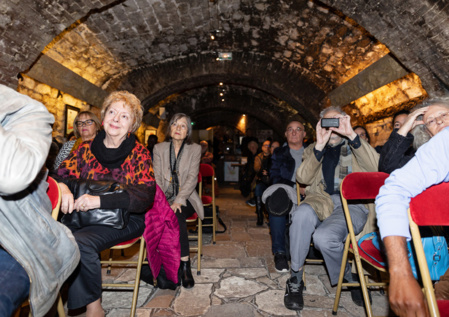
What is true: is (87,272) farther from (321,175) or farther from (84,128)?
(84,128)

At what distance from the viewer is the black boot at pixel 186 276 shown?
2.57 metres

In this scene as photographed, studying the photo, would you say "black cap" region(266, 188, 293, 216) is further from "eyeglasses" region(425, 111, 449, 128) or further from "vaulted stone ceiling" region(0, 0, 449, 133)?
"vaulted stone ceiling" region(0, 0, 449, 133)

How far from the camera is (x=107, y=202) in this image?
1.82 metres

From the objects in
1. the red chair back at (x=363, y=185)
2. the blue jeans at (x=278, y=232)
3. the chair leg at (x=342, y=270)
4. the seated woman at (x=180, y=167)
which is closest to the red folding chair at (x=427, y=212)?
the red chair back at (x=363, y=185)

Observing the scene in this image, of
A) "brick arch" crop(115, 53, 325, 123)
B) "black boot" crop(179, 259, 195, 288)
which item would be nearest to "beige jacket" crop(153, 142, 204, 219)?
"black boot" crop(179, 259, 195, 288)

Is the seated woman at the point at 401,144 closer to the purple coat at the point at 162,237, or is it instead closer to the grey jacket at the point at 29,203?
the purple coat at the point at 162,237

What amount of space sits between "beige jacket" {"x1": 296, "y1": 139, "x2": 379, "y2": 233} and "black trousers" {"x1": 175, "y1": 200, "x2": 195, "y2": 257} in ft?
3.95

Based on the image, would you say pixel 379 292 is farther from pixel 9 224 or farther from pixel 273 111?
pixel 273 111

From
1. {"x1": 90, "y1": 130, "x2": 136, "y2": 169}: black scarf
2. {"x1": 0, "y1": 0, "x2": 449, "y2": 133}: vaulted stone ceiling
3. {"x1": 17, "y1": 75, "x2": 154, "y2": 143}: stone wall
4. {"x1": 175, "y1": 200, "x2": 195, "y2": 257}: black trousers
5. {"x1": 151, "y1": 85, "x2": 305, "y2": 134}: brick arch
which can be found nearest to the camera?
{"x1": 90, "y1": 130, "x2": 136, "y2": 169}: black scarf

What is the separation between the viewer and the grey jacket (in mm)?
1002

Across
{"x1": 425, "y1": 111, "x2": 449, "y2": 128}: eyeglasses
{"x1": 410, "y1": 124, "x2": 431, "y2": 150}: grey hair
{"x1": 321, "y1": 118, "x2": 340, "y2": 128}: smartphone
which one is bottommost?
{"x1": 410, "y1": 124, "x2": 431, "y2": 150}: grey hair

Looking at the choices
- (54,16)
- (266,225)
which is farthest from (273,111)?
(54,16)

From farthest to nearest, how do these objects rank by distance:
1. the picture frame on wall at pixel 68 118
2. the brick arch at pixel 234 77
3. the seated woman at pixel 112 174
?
the brick arch at pixel 234 77 → the picture frame on wall at pixel 68 118 → the seated woman at pixel 112 174

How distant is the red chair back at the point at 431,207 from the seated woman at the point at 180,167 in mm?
2169
